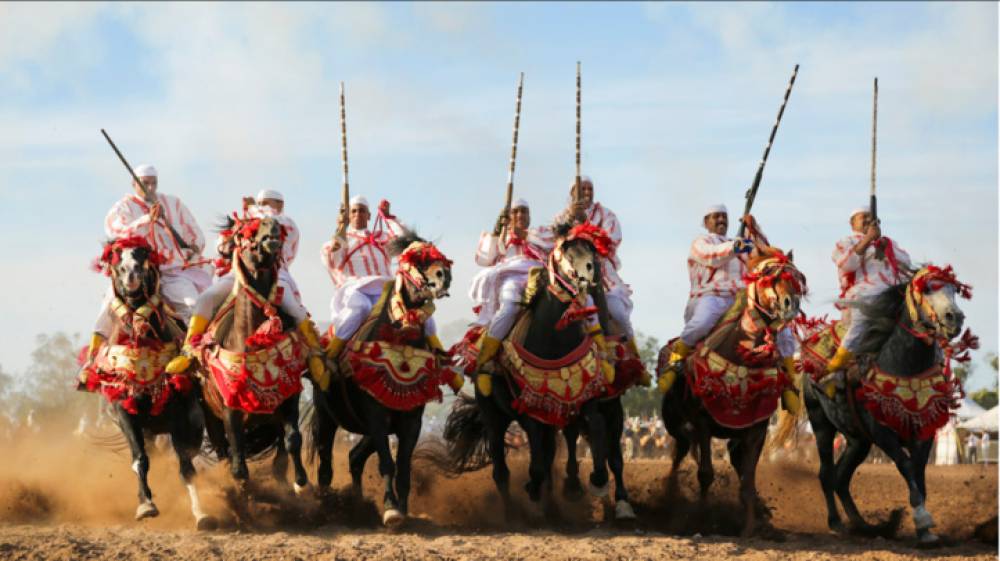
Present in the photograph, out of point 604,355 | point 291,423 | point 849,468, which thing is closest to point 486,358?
point 604,355

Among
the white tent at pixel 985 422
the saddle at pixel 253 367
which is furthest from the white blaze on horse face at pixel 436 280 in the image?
the white tent at pixel 985 422

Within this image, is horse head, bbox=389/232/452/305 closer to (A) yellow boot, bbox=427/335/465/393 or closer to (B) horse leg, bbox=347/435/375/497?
(A) yellow boot, bbox=427/335/465/393

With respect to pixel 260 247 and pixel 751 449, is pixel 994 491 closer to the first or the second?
pixel 751 449

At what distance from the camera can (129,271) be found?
466 inches

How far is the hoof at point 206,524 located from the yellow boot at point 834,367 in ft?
18.6

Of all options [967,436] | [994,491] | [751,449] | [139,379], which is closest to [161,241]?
[139,379]

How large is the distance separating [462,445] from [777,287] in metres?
4.06

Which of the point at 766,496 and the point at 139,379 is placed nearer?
the point at 139,379

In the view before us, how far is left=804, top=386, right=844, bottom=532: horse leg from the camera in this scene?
12.9 metres

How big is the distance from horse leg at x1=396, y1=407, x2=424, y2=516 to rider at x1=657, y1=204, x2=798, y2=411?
2487 millimetres

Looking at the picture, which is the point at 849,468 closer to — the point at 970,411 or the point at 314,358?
the point at 314,358

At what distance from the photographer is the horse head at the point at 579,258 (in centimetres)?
1178

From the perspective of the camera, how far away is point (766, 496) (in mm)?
15109

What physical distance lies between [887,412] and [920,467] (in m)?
0.56
